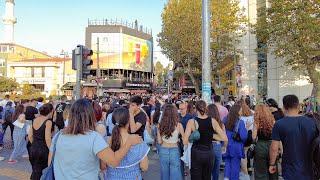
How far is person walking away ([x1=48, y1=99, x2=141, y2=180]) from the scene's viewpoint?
12.6ft

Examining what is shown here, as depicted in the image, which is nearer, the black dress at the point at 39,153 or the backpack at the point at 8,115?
the black dress at the point at 39,153

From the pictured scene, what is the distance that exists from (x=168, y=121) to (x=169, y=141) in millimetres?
326

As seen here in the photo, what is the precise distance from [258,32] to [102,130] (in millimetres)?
25714

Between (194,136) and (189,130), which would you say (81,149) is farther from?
(189,130)

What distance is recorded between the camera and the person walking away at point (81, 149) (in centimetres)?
384

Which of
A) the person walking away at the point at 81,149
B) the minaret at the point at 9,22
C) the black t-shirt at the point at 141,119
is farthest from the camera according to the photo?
the minaret at the point at 9,22

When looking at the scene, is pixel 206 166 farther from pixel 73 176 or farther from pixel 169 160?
pixel 73 176

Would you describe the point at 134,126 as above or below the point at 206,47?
below

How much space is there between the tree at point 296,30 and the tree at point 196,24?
4.77 metres

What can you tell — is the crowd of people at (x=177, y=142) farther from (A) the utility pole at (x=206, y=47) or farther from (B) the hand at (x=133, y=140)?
(A) the utility pole at (x=206, y=47)

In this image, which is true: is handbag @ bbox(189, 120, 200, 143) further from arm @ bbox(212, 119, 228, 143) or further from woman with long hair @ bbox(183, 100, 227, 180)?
arm @ bbox(212, 119, 228, 143)

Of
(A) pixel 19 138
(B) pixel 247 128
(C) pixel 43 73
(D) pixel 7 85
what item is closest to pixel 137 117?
(B) pixel 247 128

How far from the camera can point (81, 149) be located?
3842 mm

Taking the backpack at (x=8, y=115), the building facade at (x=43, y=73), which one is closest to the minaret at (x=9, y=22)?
the building facade at (x=43, y=73)
